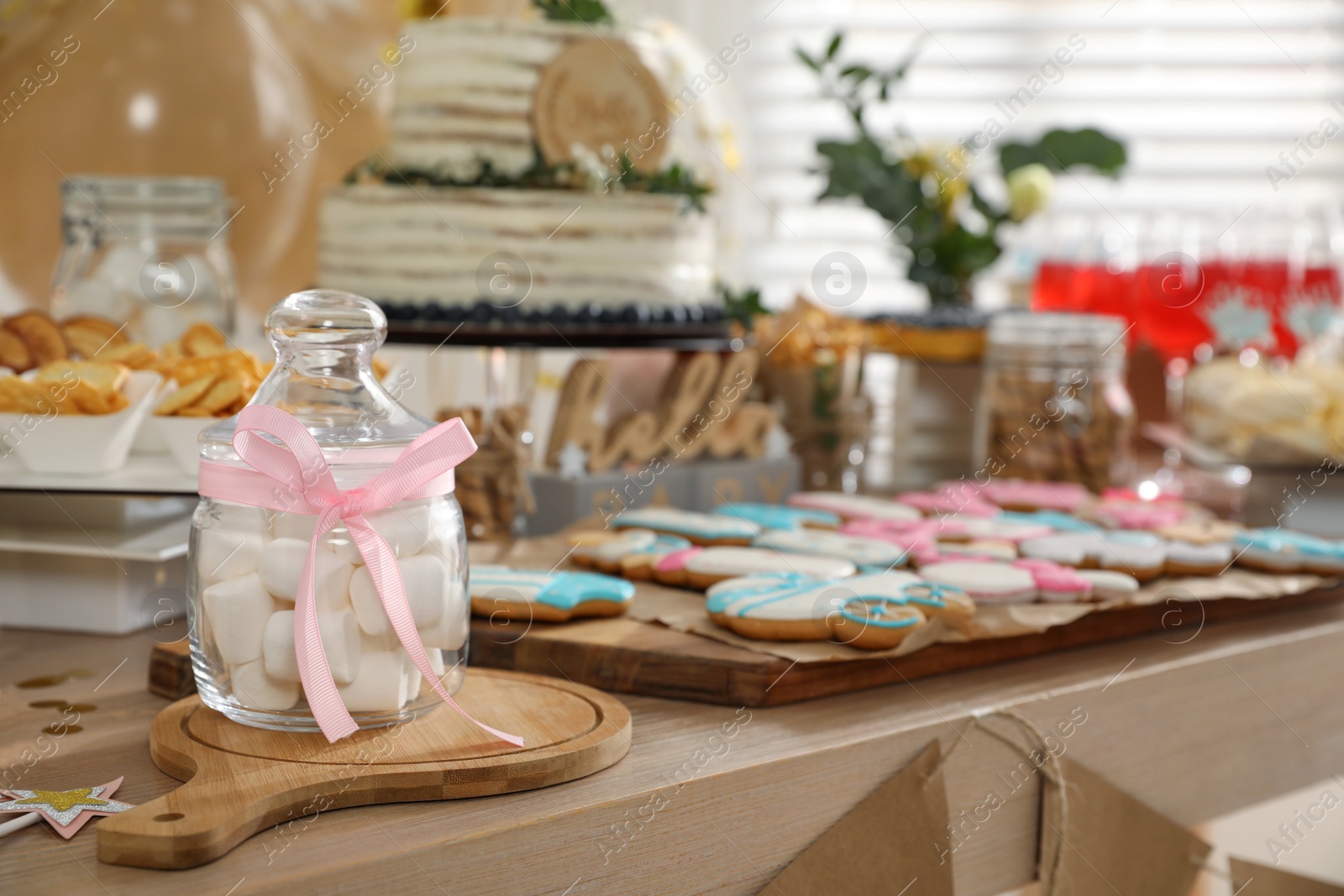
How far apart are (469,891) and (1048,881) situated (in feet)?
1.26

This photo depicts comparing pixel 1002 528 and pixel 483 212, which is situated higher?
pixel 483 212

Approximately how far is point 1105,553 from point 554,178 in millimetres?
599

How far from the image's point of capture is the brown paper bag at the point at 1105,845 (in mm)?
732

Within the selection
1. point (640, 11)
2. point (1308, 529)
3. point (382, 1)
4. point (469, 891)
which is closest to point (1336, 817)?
point (1308, 529)

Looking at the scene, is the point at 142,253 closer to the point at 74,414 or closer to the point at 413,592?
the point at 74,414

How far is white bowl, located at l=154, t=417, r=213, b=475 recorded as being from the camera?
2.65 feet

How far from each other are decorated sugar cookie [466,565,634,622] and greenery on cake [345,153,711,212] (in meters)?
0.48

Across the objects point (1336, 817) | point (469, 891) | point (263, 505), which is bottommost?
point (1336, 817)

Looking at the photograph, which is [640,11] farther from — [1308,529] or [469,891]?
[469,891]

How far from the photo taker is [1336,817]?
1211 mm

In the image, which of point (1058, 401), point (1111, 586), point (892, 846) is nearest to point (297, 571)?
point (892, 846)

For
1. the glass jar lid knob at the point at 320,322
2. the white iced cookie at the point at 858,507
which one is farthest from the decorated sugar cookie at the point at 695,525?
the glass jar lid knob at the point at 320,322

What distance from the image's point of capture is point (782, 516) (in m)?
1.01

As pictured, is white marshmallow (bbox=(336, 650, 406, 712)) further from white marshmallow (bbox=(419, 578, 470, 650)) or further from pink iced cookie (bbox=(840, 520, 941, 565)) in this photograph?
pink iced cookie (bbox=(840, 520, 941, 565))
